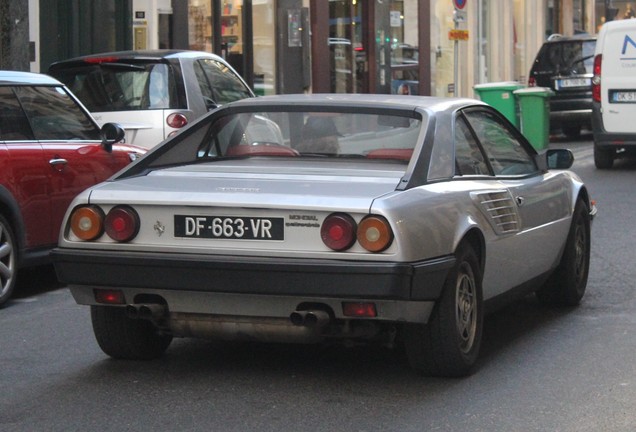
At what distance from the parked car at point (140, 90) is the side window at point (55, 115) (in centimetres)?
281

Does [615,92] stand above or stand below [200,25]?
below

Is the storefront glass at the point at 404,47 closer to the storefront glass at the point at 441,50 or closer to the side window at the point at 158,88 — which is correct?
the storefront glass at the point at 441,50

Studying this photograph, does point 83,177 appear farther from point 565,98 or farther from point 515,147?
point 565,98

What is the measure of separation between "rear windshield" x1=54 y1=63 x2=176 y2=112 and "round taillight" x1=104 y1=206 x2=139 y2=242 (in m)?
7.10

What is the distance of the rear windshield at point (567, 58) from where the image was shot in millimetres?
27438

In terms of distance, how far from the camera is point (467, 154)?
7.28 meters

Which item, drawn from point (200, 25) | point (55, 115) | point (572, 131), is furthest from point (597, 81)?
point (55, 115)

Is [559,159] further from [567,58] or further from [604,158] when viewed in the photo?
[567,58]

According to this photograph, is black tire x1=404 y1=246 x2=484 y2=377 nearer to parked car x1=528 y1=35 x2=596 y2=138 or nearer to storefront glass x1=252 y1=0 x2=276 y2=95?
storefront glass x1=252 y1=0 x2=276 y2=95

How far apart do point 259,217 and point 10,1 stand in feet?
28.0

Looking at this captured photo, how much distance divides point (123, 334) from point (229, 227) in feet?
3.31

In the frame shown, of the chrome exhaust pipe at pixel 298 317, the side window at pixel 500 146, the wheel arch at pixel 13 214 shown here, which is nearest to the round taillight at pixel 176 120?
the wheel arch at pixel 13 214

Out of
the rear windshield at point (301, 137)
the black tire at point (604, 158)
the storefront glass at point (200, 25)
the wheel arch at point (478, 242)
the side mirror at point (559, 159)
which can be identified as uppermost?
the storefront glass at point (200, 25)

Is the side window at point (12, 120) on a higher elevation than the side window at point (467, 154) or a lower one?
higher
